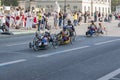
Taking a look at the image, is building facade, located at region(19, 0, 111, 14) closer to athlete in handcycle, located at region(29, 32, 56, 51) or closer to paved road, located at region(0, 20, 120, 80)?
athlete in handcycle, located at region(29, 32, 56, 51)

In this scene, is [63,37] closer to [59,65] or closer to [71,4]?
[59,65]

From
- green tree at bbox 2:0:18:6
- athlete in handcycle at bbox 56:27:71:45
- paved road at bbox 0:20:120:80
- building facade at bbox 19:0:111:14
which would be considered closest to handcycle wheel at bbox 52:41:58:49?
athlete in handcycle at bbox 56:27:71:45

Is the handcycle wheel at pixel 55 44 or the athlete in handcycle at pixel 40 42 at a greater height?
the athlete in handcycle at pixel 40 42

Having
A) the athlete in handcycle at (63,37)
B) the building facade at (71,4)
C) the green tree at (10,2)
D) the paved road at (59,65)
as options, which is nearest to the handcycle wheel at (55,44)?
the athlete in handcycle at (63,37)

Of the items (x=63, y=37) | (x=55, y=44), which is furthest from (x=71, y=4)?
(x=55, y=44)

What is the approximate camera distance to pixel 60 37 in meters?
22.3

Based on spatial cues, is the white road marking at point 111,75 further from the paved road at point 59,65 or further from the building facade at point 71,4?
the building facade at point 71,4

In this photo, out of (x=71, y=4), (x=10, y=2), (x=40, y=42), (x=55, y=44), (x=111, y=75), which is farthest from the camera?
(x=71, y=4)

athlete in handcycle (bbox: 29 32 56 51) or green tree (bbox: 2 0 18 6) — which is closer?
athlete in handcycle (bbox: 29 32 56 51)

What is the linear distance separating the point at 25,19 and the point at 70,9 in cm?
9132

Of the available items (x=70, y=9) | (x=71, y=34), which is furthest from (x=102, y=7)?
(x=71, y=34)

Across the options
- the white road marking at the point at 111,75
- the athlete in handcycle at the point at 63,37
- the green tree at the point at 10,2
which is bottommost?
the white road marking at the point at 111,75

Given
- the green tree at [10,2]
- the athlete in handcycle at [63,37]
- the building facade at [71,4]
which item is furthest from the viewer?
the green tree at [10,2]

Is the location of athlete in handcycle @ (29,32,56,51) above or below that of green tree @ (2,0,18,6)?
Result: below
